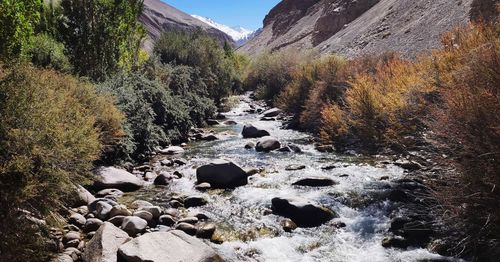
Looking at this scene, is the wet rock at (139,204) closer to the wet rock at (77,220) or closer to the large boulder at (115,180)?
the large boulder at (115,180)

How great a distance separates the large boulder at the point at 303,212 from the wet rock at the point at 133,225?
3.74m

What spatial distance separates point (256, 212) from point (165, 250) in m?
4.09

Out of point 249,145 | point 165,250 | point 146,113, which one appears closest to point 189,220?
point 165,250

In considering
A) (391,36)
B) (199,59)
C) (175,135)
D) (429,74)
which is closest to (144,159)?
(175,135)

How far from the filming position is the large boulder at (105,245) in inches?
295

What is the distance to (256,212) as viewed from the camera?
11.2 m

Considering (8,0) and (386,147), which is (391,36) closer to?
(386,147)

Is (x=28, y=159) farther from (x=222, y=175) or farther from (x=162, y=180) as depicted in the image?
(x=222, y=175)

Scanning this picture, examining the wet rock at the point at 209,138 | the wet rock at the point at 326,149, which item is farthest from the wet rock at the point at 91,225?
the wet rock at the point at 209,138

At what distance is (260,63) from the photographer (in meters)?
46.4

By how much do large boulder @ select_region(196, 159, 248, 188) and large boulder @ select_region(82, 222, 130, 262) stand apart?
18.0 feet

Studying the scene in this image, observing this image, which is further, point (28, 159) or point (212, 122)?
point (212, 122)

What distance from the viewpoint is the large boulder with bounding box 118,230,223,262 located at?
732 centimetres

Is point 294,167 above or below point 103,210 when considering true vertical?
below
